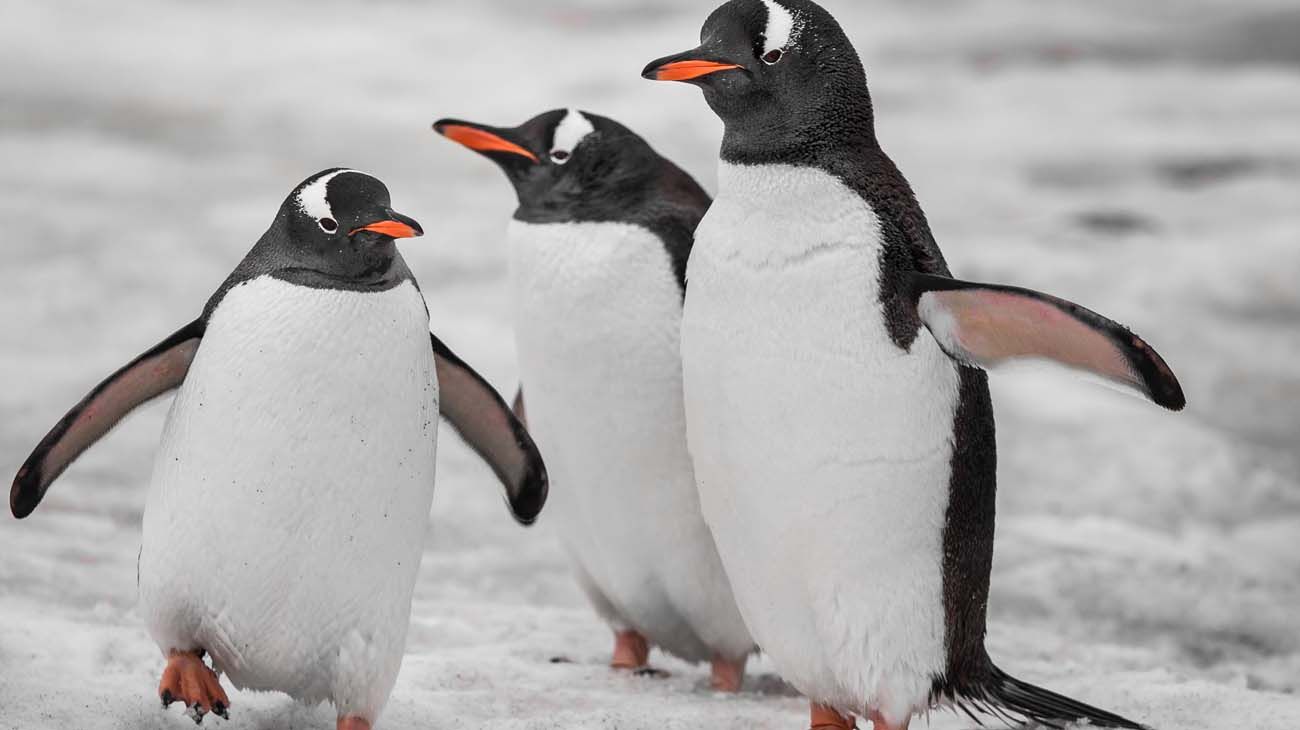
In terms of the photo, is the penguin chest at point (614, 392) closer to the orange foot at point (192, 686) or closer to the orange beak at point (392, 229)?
the orange beak at point (392, 229)

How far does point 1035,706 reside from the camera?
2.23 m

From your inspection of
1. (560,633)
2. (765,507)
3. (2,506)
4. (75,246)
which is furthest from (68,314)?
(765,507)

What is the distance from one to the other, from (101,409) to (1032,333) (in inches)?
46.8

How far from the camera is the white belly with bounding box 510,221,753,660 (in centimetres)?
240

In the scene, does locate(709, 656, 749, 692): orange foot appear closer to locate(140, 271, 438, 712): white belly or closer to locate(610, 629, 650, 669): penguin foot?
locate(610, 629, 650, 669): penguin foot

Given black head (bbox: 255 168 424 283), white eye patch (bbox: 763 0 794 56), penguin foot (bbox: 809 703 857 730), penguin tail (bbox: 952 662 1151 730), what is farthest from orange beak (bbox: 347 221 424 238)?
penguin tail (bbox: 952 662 1151 730)

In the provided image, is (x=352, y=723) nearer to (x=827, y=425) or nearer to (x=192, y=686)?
(x=192, y=686)

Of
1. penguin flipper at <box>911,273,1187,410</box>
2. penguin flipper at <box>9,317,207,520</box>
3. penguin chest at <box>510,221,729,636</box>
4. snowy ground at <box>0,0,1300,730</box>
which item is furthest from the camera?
snowy ground at <box>0,0,1300,730</box>

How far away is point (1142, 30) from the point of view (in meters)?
10.0

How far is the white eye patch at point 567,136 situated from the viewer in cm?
250

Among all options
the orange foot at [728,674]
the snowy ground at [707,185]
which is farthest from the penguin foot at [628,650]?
the orange foot at [728,674]

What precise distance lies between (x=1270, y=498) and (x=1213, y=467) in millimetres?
218

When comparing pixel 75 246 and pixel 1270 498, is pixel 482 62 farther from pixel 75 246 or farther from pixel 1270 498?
pixel 1270 498

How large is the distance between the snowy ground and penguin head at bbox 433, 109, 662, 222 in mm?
717
